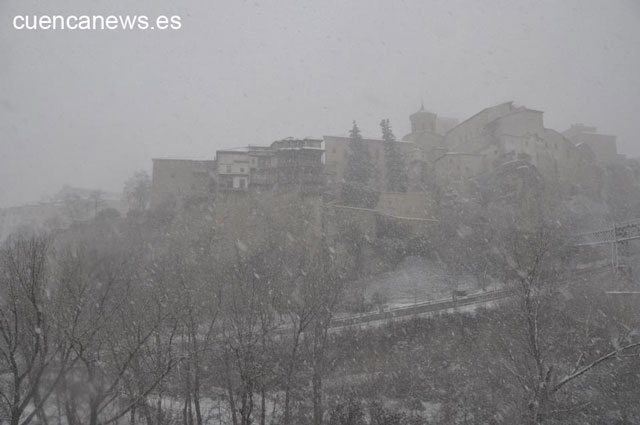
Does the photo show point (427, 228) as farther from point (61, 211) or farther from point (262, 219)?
point (61, 211)

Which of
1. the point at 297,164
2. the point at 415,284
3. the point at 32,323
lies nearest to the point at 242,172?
the point at 297,164

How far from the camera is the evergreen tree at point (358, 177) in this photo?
37.9 m

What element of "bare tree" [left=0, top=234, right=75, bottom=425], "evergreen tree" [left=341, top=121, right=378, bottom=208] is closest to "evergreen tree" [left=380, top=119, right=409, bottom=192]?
"evergreen tree" [left=341, top=121, right=378, bottom=208]

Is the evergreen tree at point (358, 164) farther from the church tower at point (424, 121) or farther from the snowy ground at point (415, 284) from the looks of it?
the church tower at point (424, 121)

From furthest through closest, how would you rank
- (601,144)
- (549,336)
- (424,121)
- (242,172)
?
(424,121) < (601,144) < (242,172) < (549,336)

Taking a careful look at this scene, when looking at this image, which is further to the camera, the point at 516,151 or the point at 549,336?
the point at 516,151

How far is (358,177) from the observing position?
137ft

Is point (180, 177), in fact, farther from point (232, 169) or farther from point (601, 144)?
point (601, 144)

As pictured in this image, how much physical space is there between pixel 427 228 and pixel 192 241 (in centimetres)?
1766

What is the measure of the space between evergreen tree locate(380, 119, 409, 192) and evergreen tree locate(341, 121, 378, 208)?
1.76 m

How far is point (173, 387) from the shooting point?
57.3 ft

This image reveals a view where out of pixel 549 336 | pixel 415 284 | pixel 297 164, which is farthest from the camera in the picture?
pixel 297 164

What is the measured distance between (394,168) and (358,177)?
3.76 m

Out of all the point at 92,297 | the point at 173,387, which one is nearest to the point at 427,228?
the point at 173,387
